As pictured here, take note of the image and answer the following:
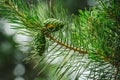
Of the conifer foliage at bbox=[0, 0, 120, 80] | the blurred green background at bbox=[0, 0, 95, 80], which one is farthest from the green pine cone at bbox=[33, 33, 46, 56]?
the blurred green background at bbox=[0, 0, 95, 80]

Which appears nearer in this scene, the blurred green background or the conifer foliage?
the conifer foliage

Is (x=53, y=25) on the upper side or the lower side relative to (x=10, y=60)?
upper

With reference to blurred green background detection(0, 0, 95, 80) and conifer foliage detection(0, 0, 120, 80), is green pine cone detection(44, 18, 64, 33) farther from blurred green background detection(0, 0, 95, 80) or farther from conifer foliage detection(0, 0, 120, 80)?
blurred green background detection(0, 0, 95, 80)

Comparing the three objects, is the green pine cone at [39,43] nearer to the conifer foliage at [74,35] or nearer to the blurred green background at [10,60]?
the conifer foliage at [74,35]

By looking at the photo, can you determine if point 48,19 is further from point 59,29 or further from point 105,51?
point 105,51

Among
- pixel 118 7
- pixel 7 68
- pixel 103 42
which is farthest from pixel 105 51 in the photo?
pixel 7 68

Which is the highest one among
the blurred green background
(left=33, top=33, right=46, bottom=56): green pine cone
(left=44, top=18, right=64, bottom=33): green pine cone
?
(left=44, top=18, right=64, bottom=33): green pine cone

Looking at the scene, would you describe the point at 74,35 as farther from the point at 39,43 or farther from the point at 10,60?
the point at 10,60

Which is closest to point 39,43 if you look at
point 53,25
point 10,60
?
point 53,25
